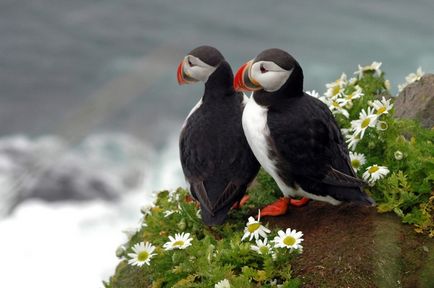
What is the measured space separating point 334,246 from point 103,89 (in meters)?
3.73

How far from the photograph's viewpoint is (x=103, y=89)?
71 centimetres

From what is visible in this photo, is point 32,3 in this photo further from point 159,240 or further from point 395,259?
point 395,259

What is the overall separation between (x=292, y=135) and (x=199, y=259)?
3.54ft

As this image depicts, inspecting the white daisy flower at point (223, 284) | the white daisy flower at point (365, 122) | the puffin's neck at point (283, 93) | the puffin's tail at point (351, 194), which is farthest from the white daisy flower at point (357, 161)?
the white daisy flower at point (223, 284)

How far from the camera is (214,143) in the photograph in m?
4.64

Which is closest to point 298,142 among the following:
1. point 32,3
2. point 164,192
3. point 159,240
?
point 159,240

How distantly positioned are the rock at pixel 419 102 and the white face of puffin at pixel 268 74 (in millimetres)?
2008

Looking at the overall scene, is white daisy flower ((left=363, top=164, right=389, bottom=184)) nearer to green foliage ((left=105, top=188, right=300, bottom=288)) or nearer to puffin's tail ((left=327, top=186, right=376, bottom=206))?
puffin's tail ((left=327, top=186, right=376, bottom=206))

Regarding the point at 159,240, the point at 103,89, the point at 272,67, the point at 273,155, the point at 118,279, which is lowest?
the point at 118,279

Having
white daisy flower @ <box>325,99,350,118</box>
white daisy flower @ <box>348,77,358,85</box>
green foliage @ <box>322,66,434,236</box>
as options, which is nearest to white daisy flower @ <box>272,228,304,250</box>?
green foliage @ <box>322,66,434,236</box>

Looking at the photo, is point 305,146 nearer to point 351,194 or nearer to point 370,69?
point 351,194

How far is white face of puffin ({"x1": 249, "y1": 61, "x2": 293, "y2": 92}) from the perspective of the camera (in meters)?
4.25

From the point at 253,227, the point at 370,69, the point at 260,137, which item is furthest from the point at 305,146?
the point at 370,69

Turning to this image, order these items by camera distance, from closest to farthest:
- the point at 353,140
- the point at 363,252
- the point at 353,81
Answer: the point at 363,252, the point at 353,140, the point at 353,81
